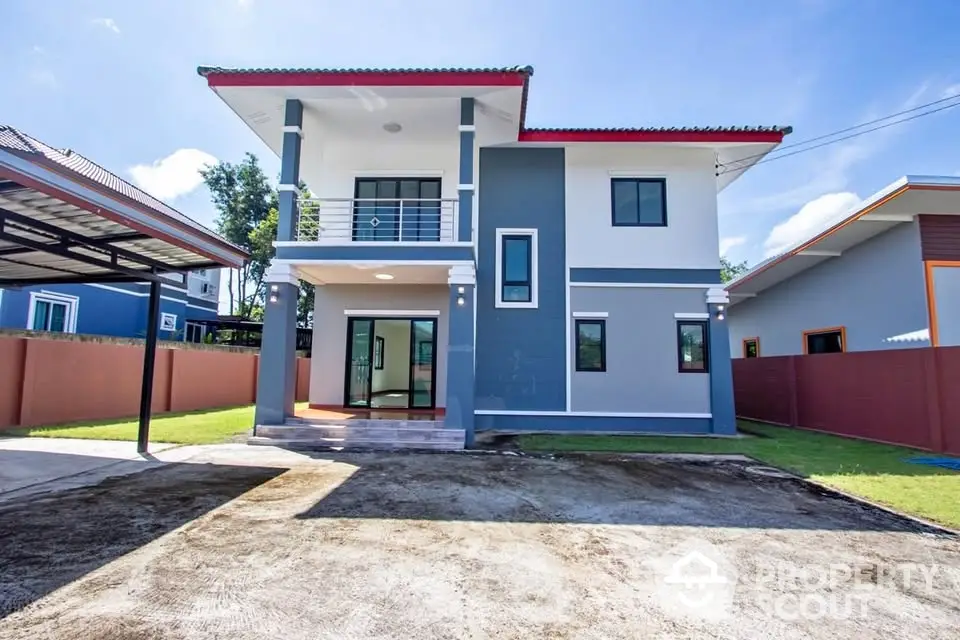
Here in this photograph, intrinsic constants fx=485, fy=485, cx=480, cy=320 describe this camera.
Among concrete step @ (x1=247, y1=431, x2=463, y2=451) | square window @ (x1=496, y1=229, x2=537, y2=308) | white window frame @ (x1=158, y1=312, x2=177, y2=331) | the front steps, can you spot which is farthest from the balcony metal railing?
white window frame @ (x1=158, y1=312, x2=177, y2=331)

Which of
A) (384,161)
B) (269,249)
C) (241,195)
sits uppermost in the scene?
(241,195)

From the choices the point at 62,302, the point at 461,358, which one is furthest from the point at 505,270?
the point at 62,302

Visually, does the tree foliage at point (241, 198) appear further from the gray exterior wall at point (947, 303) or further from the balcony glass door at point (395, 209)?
the gray exterior wall at point (947, 303)

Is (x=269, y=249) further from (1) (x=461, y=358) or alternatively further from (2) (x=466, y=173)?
(1) (x=461, y=358)

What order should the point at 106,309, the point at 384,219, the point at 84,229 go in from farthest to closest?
the point at 106,309 < the point at 384,219 < the point at 84,229

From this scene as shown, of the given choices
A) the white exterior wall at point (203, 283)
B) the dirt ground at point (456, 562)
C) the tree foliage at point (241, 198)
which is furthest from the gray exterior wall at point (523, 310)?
the white exterior wall at point (203, 283)

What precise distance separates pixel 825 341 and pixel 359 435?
1149cm

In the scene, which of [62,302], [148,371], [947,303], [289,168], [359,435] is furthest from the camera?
[62,302]

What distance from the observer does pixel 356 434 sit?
Result: 27.4 ft

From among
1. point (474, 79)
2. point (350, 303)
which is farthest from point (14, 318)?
point (474, 79)

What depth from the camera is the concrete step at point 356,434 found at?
8.21 m

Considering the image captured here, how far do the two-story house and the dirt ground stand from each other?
467cm

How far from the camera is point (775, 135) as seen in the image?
9.78m

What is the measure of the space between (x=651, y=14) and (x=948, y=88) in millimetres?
7682
